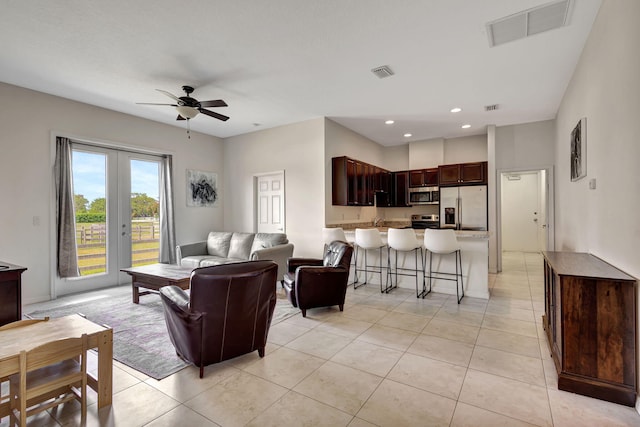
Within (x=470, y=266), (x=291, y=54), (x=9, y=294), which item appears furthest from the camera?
(x=470, y=266)

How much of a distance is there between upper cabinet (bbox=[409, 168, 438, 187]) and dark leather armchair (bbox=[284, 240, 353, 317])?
13.8ft

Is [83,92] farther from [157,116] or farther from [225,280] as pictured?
[225,280]

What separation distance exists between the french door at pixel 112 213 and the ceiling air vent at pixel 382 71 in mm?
4657

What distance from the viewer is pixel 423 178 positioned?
24.4 feet

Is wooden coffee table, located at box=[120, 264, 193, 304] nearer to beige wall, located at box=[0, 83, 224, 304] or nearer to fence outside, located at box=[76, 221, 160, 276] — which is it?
fence outside, located at box=[76, 221, 160, 276]

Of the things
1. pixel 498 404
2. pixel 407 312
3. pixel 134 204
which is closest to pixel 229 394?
pixel 498 404

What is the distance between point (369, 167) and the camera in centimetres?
667

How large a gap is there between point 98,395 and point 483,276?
183 inches

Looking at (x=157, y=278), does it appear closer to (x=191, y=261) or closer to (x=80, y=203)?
(x=191, y=261)

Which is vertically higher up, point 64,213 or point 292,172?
point 292,172

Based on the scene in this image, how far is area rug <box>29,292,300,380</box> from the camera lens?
2617 mm

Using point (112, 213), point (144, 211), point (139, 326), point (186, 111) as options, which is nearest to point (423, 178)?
point (186, 111)

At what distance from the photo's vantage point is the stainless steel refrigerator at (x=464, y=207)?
6.37 meters

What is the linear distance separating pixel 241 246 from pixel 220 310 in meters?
3.42
